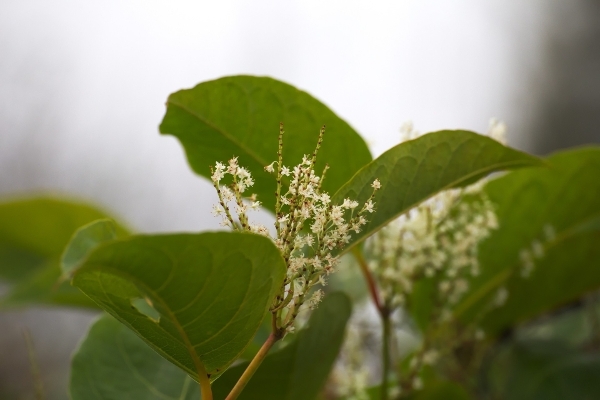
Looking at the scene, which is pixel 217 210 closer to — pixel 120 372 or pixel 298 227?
pixel 298 227

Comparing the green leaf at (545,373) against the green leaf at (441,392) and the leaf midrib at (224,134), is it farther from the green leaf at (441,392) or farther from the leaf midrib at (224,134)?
the leaf midrib at (224,134)

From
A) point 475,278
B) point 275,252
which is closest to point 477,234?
point 475,278

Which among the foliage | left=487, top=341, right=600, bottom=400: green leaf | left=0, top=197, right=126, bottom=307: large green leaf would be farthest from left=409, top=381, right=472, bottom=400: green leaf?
left=0, top=197, right=126, bottom=307: large green leaf

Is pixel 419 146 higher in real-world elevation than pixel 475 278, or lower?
higher

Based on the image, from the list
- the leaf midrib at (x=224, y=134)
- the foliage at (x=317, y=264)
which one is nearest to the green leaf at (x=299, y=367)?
the foliage at (x=317, y=264)

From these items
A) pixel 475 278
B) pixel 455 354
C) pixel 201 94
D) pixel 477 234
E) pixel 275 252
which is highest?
pixel 201 94

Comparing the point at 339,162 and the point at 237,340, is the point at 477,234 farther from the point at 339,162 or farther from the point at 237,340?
the point at 237,340
